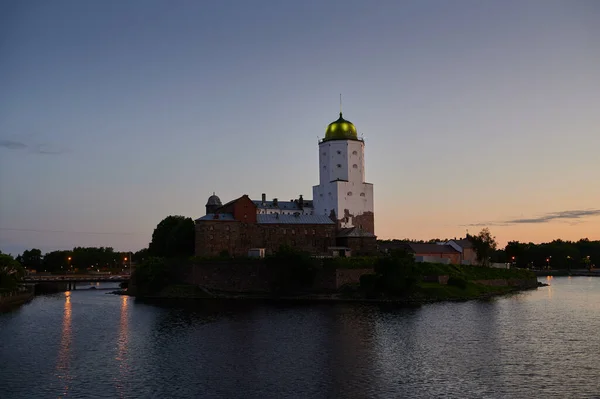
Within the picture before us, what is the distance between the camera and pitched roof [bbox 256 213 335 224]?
312ft

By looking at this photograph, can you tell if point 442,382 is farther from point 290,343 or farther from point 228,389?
point 290,343

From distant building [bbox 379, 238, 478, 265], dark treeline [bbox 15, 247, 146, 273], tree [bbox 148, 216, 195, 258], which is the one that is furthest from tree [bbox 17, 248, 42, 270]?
distant building [bbox 379, 238, 478, 265]

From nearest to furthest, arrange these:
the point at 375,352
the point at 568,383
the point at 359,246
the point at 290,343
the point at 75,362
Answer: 1. the point at 568,383
2. the point at 75,362
3. the point at 375,352
4. the point at 290,343
5. the point at 359,246

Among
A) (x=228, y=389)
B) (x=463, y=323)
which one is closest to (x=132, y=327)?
(x=228, y=389)

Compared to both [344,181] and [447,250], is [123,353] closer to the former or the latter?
[344,181]

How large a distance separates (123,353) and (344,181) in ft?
219

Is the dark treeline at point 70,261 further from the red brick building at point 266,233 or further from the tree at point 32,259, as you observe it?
the red brick building at point 266,233

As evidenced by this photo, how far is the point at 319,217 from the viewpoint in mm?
99688

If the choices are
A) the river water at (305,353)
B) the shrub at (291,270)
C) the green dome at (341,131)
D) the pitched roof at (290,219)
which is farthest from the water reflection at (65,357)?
the green dome at (341,131)

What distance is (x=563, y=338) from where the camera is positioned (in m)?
46.5

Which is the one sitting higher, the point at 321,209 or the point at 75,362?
the point at 321,209

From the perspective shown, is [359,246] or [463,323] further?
[359,246]

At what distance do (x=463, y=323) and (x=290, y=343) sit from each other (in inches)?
716

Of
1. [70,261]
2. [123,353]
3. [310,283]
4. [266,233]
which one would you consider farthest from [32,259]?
[123,353]
